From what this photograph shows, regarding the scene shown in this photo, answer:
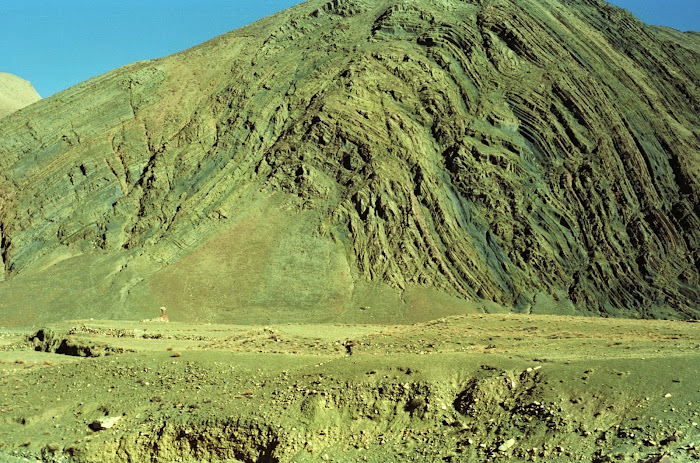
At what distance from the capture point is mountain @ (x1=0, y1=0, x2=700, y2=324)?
4684 cm

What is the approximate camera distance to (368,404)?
17.0 metres

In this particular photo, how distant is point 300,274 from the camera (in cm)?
4716

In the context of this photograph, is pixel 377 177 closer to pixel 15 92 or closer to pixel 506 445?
pixel 506 445

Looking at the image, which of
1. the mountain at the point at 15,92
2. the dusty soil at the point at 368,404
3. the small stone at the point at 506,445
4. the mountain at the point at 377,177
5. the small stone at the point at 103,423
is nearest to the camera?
the small stone at the point at 506,445

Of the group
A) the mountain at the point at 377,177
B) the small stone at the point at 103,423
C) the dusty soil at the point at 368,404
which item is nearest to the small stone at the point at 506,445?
the dusty soil at the point at 368,404

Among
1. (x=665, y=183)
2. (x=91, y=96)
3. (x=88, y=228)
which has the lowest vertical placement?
(x=88, y=228)

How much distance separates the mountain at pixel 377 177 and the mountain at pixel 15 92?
6004 centimetres

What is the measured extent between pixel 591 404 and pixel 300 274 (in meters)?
32.8

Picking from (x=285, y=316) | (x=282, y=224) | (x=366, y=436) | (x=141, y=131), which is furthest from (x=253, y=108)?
(x=366, y=436)

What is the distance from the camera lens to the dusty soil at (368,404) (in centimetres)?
1500

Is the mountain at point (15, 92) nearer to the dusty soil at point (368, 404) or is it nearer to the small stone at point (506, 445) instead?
the dusty soil at point (368, 404)

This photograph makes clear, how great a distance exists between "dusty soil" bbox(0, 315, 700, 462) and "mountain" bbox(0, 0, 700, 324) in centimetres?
2364

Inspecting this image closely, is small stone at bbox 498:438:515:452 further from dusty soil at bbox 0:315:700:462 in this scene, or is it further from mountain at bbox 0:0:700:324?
mountain at bbox 0:0:700:324

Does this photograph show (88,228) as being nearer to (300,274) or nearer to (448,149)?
(300,274)
